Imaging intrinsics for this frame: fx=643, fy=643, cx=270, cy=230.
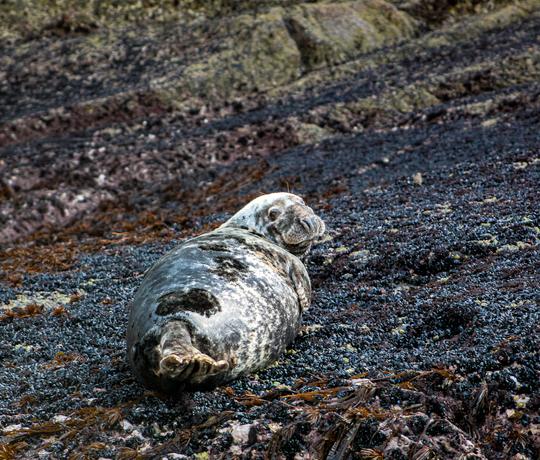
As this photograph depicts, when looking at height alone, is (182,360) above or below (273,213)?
above

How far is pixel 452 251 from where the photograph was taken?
5.77 meters

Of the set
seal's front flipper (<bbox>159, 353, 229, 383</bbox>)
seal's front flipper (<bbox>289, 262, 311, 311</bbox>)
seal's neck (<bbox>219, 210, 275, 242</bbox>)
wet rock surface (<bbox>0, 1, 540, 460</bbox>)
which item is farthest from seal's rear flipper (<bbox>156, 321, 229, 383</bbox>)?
seal's neck (<bbox>219, 210, 275, 242</bbox>)

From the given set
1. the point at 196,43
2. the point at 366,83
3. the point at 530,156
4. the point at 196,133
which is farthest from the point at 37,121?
the point at 530,156

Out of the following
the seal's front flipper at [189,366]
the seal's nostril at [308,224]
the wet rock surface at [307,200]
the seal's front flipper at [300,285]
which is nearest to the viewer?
the seal's front flipper at [189,366]

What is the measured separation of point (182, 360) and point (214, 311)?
0.55 meters

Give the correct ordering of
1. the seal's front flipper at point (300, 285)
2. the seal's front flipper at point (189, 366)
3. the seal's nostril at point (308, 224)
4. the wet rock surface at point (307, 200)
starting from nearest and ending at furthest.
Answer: the seal's front flipper at point (189, 366)
the wet rock surface at point (307, 200)
the seal's front flipper at point (300, 285)
the seal's nostril at point (308, 224)

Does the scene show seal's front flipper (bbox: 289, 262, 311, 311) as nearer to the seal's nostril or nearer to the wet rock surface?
A: the wet rock surface

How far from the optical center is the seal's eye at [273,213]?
5.11m

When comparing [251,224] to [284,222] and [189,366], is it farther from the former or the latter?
[189,366]

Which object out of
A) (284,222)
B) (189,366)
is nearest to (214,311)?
(189,366)

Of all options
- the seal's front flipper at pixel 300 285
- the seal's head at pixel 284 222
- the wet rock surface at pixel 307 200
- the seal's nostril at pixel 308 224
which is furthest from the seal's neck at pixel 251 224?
the wet rock surface at pixel 307 200

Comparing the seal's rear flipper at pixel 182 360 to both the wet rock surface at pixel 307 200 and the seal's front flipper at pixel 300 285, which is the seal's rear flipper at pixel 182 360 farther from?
the seal's front flipper at pixel 300 285

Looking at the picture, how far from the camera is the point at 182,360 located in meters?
3.21

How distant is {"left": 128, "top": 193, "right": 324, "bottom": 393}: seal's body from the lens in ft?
11.4
